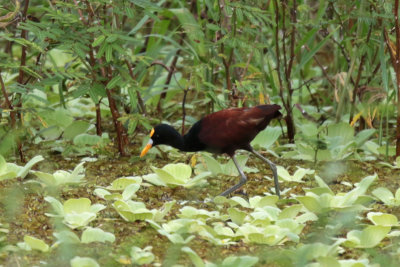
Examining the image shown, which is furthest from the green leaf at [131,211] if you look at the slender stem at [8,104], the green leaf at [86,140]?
the green leaf at [86,140]

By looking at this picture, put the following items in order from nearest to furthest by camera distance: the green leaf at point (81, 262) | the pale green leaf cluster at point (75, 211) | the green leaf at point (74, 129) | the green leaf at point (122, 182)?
the green leaf at point (81, 262)
the pale green leaf cluster at point (75, 211)
the green leaf at point (122, 182)
the green leaf at point (74, 129)

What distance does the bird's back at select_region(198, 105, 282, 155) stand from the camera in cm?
463

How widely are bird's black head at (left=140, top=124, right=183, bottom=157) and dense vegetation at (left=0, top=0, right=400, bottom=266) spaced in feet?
0.24

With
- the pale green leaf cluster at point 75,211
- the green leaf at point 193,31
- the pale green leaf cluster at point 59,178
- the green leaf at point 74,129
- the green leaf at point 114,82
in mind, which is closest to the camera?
the pale green leaf cluster at point 75,211

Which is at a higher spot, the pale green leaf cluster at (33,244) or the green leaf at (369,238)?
the pale green leaf cluster at (33,244)

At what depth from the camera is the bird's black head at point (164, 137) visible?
490 centimetres

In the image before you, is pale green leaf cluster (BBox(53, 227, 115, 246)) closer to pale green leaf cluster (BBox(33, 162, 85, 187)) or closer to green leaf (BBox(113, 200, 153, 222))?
green leaf (BBox(113, 200, 153, 222))

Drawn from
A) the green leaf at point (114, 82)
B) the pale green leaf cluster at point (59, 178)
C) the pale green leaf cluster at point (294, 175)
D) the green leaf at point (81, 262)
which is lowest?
the pale green leaf cluster at point (294, 175)

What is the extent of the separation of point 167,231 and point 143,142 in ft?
5.80

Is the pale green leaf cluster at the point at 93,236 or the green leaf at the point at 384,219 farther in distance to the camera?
the green leaf at the point at 384,219

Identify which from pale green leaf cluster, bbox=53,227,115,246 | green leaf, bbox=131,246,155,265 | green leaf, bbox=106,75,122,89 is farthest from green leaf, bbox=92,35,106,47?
green leaf, bbox=131,246,155,265

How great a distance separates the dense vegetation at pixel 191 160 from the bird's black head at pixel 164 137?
0.07m

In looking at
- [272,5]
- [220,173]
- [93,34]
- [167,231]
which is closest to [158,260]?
[167,231]

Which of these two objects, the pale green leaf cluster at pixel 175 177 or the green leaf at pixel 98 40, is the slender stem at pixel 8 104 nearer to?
the green leaf at pixel 98 40
